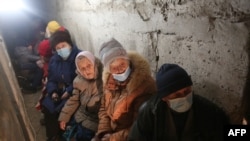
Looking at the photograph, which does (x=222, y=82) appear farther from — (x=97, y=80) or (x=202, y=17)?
(x=97, y=80)

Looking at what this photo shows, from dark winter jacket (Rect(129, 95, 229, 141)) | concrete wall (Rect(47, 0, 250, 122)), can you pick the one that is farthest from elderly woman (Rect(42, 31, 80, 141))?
dark winter jacket (Rect(129, 95, 229, 141))

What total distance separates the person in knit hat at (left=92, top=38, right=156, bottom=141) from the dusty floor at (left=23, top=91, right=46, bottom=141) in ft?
6.59

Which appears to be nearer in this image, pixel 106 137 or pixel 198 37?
pixel 198 37

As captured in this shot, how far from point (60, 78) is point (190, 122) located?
2661mm

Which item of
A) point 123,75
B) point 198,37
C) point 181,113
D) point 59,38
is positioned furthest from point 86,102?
point 198,37

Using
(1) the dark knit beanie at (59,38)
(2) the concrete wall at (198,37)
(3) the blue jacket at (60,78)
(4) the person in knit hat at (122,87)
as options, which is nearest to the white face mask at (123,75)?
(4) the person in knit hat at (122,87)

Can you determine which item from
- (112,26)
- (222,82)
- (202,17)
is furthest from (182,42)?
(112,26)

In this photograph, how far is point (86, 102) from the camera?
3.33m

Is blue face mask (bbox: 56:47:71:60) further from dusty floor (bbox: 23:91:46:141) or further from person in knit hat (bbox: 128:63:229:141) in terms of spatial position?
person in knit hat (bbox: 128:63:229:141)

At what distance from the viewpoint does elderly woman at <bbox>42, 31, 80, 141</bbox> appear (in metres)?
3.98

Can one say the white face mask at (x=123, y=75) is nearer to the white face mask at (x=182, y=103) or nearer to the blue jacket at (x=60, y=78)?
the white face mask at (x=182, y=103)

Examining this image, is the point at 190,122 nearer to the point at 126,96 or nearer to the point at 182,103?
the point at 182,103

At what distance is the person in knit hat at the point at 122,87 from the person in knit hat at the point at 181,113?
398 mm

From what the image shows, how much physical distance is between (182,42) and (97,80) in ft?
4.50
